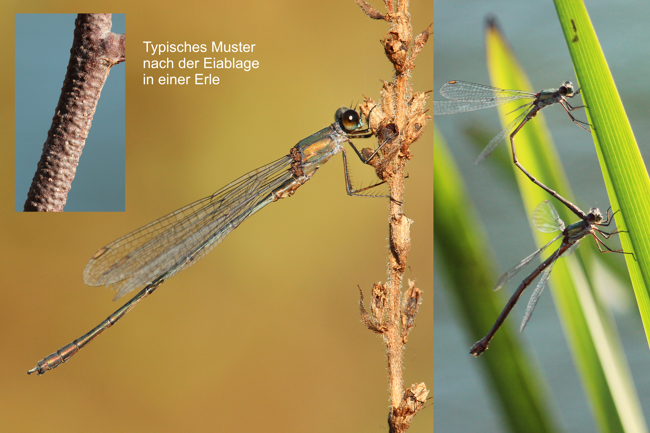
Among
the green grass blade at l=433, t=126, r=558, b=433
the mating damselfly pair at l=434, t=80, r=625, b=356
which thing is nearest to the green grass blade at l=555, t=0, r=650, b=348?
the mating damselfly pair at l=434, t=80, r=625, b=356

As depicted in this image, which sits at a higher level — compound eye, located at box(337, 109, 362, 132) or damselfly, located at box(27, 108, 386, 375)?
compound eye, located at box(337, 109, 362, 132)

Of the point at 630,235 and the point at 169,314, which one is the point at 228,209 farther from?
the point at 630,235

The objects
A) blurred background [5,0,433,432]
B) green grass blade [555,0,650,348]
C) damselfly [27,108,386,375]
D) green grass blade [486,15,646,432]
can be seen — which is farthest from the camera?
blurred background [5,0,433,432]

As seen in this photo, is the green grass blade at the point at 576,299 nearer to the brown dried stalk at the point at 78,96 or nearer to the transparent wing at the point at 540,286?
the transparent wing at the point at 540,286

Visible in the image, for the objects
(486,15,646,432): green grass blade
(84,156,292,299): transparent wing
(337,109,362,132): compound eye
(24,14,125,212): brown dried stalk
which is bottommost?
(486,15,646,432): green grass blade

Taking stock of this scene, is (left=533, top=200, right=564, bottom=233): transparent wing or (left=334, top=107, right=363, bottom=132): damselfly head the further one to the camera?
(left=334, top=107, right=363, bottom=132): damselfly head

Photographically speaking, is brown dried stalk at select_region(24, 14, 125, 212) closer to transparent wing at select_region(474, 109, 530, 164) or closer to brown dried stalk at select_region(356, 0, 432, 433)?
brown dried stalk at select_region(356, 0, 432, 433)

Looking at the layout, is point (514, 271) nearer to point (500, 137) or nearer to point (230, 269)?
point (500, 137)
